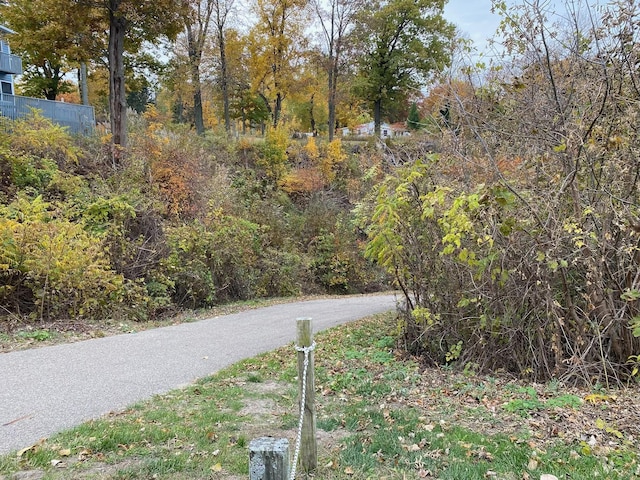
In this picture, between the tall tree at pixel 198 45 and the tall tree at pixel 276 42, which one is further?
the tall tree at pixel 276 42

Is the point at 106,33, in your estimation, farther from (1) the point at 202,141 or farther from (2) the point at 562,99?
(2) the point at 562,99

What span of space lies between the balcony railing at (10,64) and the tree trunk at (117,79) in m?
16.9

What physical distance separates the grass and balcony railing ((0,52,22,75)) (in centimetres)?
2968

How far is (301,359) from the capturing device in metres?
3.53

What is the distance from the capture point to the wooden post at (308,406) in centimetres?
351

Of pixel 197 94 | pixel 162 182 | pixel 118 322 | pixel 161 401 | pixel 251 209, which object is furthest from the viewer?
pixel 197 94

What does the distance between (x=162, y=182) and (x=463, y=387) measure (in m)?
13.0

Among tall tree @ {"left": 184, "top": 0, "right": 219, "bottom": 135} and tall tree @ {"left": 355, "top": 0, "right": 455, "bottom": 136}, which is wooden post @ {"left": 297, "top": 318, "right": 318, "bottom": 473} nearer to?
tall tree @ {"left": 184, "top": 0, "right": 219, "bottom": 135}

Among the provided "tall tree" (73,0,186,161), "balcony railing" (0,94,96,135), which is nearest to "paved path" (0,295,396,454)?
"tall tree" (73,0,186,161)

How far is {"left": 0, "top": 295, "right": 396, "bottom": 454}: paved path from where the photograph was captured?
4.83 metres

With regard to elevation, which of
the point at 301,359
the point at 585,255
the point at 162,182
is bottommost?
the point at 301,359

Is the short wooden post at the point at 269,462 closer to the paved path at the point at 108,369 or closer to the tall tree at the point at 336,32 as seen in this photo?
the paved path at the point at 108,369

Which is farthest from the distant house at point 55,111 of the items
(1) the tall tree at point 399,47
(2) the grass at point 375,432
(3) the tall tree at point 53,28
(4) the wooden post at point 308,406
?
(1) the tall tree at point 399,47

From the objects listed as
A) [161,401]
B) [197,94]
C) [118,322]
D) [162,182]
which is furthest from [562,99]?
[197,94]
